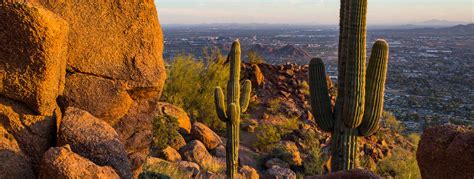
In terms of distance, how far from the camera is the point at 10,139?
4824 mm

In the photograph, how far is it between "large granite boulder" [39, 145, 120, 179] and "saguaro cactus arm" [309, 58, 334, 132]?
3807 mm

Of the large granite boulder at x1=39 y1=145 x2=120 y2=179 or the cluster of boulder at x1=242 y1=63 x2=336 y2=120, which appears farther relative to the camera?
the cluster of boulder at x1=242 y1=63 x2=336 y2=120

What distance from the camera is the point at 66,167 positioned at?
4.20 metres

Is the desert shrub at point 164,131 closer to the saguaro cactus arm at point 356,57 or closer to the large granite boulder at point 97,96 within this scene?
the large granite boulder at point 97,96

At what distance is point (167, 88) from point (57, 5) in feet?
36.5

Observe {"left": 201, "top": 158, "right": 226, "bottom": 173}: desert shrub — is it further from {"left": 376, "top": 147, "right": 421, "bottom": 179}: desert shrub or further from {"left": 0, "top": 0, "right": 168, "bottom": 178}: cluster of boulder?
{"left": 376, "top": 147, "right": 421, "bottom": 179}: desert shrub

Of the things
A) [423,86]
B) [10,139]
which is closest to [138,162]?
[10,139]

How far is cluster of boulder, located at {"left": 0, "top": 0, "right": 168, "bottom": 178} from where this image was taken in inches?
186

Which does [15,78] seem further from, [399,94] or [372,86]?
[399,94]

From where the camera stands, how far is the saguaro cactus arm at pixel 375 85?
22.0 ft

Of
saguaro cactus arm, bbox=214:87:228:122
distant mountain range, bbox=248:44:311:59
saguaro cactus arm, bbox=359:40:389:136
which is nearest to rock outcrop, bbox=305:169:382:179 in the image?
saguaro cactus arm, bbox=359:40:389:136

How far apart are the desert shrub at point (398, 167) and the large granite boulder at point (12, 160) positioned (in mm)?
10462

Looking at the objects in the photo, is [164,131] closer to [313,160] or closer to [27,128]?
[313,160]

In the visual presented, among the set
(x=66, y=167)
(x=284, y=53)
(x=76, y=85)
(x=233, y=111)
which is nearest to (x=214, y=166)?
(x=233, y=111)
